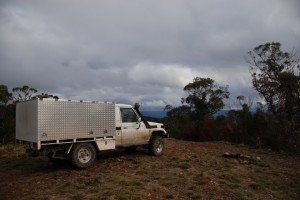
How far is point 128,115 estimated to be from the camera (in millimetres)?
12945

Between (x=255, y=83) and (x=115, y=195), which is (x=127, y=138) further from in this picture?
(x=255, y=83)

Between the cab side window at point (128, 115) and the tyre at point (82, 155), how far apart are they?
1.78 metres

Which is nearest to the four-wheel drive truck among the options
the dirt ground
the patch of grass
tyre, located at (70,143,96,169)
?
tyre, located at (70,143,96,169)

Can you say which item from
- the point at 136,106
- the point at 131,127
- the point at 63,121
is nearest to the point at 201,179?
the point at 131,127

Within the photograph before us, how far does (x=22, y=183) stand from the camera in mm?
10258

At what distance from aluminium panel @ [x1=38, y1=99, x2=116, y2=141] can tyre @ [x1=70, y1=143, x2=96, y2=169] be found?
1.16 feet

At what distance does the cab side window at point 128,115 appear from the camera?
12755 millimetres

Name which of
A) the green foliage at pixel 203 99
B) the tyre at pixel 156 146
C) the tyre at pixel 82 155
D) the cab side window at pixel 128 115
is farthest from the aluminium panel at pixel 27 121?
the green foliage at pixel 203 99

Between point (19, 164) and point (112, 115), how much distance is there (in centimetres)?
416

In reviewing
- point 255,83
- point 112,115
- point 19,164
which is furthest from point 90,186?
point 255,83

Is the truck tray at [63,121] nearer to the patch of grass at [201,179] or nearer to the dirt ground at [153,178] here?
the dirt ground at [153,178]

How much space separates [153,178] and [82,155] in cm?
266

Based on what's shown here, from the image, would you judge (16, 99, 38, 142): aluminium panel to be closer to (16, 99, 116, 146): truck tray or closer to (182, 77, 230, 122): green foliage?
(16, 99, 116, 146): truck tray

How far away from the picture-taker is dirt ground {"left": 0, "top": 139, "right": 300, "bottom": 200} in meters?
8.90
